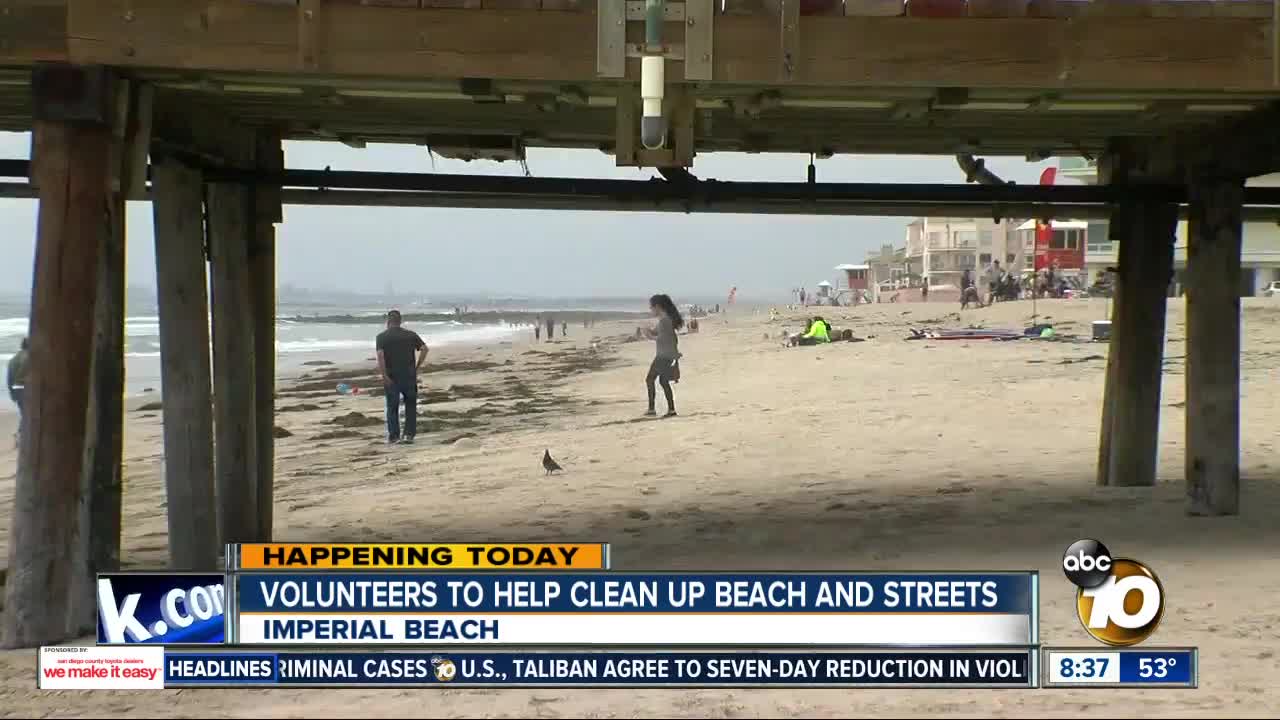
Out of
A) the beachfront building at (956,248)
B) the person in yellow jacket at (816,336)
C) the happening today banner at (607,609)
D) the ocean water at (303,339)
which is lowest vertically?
the ocean water at (303,339)

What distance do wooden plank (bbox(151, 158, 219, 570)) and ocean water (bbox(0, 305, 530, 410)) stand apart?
60.8ft

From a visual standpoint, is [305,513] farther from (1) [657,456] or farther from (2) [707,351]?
(2) [707,351]

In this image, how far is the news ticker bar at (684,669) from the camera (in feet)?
17.4

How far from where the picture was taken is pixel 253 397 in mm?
9617

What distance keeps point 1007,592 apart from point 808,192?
14.4 feet

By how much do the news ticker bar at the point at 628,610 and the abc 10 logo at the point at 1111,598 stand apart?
487 millimetres

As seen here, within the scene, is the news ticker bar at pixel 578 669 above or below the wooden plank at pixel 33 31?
below

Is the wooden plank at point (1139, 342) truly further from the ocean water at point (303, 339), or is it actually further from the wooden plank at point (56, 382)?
the ocean water at point (303, 339)

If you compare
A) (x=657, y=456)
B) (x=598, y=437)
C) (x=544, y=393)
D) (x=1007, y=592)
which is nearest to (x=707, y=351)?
(x=544, y=393)

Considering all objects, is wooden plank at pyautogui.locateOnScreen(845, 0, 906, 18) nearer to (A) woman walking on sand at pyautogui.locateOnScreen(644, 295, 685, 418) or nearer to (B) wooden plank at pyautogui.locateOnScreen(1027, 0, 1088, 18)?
(B) wooden plank at pyautogui.locateOnScreen(1027, 0, 1088, 18)

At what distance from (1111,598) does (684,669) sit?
76.9 inches

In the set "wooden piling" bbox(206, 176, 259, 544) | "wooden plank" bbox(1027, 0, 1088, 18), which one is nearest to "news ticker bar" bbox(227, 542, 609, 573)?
"wooden piling" bbox(206, 176, 259, 544)

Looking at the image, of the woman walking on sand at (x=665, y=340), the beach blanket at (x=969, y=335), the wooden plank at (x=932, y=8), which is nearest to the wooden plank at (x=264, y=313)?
the wooden plank at (x=932, y=8)

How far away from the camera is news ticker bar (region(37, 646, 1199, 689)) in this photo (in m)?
5.31
